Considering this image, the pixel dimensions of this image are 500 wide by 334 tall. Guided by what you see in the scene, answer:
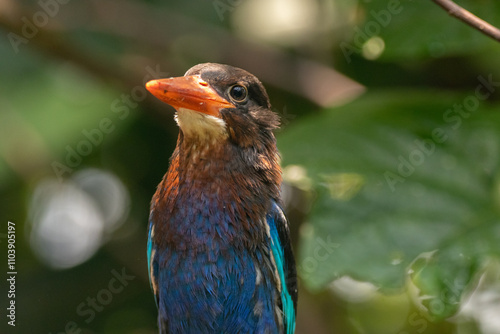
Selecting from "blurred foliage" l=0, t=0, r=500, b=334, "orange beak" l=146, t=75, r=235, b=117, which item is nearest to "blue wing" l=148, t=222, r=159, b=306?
"orange beak" l=146, t=75, r=235, b=117

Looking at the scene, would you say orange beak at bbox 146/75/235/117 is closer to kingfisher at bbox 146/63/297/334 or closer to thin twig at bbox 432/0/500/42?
kingfisher at bbox 146/63/297/334

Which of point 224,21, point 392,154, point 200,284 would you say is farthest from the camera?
point 224,21

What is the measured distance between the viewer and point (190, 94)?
3.24m

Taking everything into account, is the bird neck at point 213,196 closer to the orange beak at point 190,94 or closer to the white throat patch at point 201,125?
the white throat patch at point 201,125

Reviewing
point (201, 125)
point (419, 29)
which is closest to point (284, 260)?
point (201, 125)

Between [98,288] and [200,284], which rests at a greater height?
[200,284]

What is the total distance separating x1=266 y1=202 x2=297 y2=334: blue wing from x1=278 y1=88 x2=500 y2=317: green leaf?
8 centimetres

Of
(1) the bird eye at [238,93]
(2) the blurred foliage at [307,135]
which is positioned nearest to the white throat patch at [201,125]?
(1) the bird eye at [238,93]

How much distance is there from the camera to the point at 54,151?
5.12m

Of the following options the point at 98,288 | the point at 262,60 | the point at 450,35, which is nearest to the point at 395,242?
the point at 450,35

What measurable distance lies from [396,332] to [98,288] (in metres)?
2.10

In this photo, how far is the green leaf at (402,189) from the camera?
3.82 metres

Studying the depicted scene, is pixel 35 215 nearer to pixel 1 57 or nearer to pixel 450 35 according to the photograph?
pixel 1 57

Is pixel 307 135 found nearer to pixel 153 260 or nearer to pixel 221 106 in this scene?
pixel 221 106
